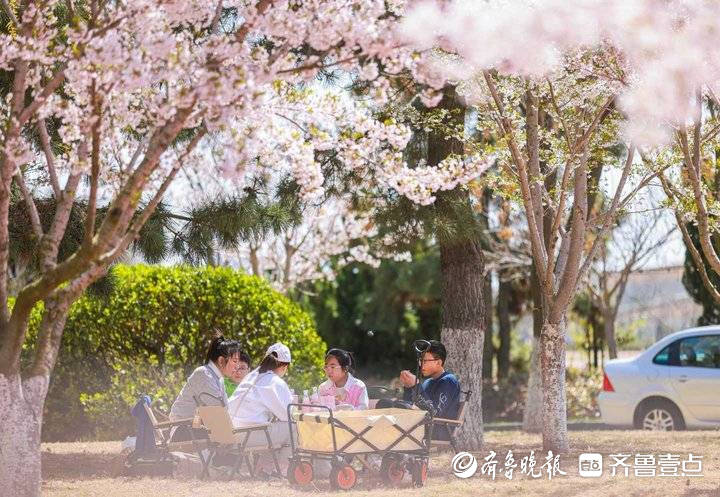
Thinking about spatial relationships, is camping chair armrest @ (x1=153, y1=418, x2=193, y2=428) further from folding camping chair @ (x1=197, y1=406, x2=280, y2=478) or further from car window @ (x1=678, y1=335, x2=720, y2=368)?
car window @ (x1=678, y1=335, x2=720, y2=368)

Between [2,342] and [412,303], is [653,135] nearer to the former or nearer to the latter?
[2,342]

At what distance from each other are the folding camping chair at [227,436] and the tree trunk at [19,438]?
1.81m

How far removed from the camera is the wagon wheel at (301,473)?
331 inches

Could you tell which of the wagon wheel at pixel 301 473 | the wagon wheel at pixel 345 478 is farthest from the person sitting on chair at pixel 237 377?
the wagon wheel at pixel 345 478

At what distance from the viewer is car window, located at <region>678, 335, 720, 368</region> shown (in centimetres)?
1355

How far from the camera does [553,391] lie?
34.9ft

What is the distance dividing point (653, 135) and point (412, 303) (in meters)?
17.7

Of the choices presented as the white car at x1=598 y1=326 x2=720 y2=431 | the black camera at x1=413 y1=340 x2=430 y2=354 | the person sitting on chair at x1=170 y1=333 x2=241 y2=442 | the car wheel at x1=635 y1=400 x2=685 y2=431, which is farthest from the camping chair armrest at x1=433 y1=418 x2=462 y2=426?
the car wheel at x1=635 y1=400 x2=685 y2=431

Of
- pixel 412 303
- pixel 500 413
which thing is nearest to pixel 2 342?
pixel 500 413

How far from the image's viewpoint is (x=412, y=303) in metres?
27.8

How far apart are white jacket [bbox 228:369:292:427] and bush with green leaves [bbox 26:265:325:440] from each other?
156 inches

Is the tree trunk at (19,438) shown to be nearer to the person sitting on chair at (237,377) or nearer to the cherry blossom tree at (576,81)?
the person sitting on chair at (237,377)

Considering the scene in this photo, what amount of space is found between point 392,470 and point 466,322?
3.58 metres

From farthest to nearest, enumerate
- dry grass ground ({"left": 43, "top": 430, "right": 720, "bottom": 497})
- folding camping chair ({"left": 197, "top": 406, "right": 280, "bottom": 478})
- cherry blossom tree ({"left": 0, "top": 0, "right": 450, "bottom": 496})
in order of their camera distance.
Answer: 1. folding camping chair ({"left": 197, "top": 406, "right": 280, "bottom": 478})
2. dry grass ground ({"left": 43, "top": 430, "right": 720, "bottom": 497})
3. cherry blossom tree ({"left": 0, "top": 0, "right": 450, "bottom": 496})
